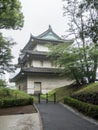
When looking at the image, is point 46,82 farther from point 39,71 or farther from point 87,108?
point 87,108

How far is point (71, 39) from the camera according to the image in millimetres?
26219

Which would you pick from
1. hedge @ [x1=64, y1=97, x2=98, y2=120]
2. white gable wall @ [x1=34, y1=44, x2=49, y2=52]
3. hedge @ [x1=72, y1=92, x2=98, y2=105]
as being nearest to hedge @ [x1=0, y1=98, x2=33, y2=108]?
hedge @ [x1=64, y1=97, x2=98, y2=120]

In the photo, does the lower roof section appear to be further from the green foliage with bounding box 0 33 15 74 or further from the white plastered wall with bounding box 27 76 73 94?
the green foliage with bounding box 0 33 15 74

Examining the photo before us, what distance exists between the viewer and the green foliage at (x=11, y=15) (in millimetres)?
14227

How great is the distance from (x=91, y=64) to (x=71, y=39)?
14.1 ft

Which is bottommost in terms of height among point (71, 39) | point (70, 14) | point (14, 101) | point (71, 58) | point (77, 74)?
point (14, 101)

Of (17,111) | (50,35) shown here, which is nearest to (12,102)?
(17,111)

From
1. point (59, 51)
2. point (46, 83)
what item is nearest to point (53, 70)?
point (46, 83)

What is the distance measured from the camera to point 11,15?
597 inches

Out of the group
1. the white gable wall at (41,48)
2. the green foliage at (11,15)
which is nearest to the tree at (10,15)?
the green foliage at (11,15)

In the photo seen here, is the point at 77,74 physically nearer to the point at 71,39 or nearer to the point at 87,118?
the point at 71,39

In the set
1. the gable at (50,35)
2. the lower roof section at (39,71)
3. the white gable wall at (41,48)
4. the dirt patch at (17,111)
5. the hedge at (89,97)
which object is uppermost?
the gable at (50,35)

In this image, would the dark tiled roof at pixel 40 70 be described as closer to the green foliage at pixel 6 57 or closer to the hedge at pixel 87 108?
the green foliage at pixel 6 57

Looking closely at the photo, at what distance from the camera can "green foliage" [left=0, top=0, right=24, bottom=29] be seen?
46.7 ft
